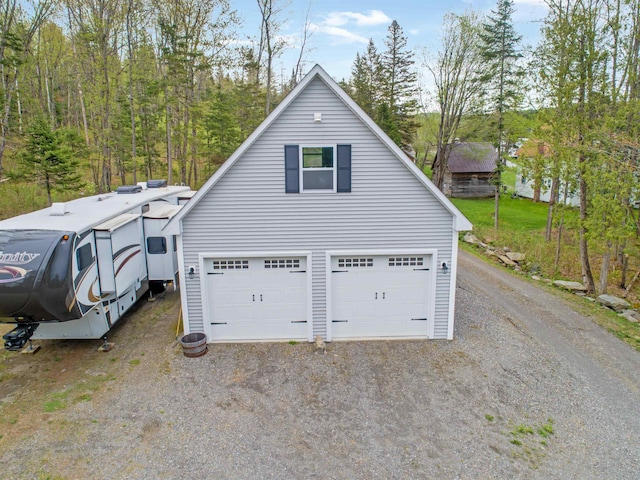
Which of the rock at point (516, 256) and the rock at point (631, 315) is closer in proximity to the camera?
the rock at point (631, 315)

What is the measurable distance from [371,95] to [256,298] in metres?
30.1

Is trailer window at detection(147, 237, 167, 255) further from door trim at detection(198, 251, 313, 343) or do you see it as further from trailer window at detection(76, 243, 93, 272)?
door trim at detection(198, 251, 313, 343)

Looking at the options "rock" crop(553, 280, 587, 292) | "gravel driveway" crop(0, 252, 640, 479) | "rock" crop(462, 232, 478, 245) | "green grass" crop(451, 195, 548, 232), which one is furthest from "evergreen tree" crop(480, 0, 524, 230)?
"gravel driveway" crop(0, 252, 640, 479)

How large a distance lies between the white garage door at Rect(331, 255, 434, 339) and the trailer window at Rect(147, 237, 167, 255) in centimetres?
561

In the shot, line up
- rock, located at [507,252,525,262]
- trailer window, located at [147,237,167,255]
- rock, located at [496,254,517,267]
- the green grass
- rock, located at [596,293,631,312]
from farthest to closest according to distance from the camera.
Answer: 1. the green grass
2. rock, located at [507,252,525,262]
3. rock, located at [496,254,517,267]
4. rock, located at [596,293,631,312]
5. trailer window, located at [147,237,167,255]

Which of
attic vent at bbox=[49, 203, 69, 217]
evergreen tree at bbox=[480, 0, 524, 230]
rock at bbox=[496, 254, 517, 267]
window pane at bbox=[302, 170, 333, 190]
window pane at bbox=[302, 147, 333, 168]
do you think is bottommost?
rock at bbox=[496, 254, 517, 267]

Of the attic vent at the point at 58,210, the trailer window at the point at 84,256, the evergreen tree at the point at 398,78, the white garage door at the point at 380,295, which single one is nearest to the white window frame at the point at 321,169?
the white garage door at the point at 380,295

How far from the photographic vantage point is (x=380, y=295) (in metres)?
9.91

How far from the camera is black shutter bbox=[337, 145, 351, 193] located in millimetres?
9086

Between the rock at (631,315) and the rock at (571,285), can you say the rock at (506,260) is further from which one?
the rock at (631,315)

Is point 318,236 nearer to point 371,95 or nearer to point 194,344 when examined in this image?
point 194,344

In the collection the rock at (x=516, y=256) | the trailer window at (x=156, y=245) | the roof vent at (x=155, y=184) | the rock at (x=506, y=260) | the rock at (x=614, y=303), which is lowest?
the rock at (x=614, y=303)

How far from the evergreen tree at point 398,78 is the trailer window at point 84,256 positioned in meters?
27.4

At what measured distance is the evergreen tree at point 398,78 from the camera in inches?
1276
